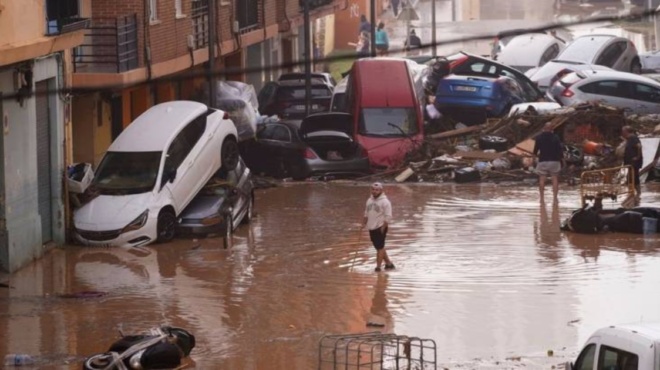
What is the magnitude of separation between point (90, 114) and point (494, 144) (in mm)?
8383

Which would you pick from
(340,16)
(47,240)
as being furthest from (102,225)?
(340,16)

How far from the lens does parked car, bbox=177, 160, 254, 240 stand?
2644 centimetres

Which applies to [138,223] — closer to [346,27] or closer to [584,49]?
[584,49]

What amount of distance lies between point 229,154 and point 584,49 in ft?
65.8

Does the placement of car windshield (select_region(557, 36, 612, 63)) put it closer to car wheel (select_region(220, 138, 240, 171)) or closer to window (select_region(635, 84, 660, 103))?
window (select_region(635, 84, 660, 103))

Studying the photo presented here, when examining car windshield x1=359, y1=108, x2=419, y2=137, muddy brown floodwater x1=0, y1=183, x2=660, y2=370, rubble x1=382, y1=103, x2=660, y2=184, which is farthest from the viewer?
car windshield x1=359, y1=108, x2=419, y2=137

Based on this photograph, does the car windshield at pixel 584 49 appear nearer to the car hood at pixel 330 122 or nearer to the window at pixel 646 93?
the window at pixel 646 93

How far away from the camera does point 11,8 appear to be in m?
22.2

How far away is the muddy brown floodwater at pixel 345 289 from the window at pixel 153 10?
5.95m

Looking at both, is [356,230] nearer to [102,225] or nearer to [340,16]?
[102,225]

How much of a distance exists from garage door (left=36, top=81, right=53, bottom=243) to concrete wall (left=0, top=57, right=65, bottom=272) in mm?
89

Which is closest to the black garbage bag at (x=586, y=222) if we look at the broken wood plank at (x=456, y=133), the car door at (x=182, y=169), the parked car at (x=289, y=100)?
the car door at (x=182, y=169)

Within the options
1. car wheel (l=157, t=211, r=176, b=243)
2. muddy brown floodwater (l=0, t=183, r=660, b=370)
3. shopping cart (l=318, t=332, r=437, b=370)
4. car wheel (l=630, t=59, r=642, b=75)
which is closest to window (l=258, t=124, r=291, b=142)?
muddy brown floodwater (l=0, t=183, r=660, b=370)

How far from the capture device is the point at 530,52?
4950cm
